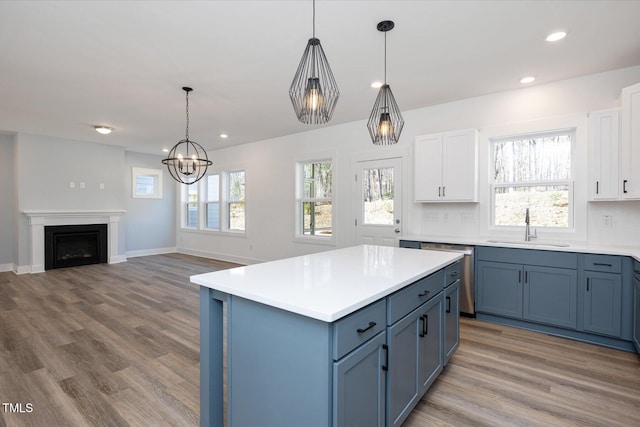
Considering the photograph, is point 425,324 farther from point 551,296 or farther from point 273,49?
point 273,49

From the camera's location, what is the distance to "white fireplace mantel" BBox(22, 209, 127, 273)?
5949mm

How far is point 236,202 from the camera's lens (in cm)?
711

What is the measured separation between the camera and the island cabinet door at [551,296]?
2996mm

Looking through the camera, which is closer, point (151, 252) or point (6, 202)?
point (6, 202)

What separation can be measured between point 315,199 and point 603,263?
395 cm

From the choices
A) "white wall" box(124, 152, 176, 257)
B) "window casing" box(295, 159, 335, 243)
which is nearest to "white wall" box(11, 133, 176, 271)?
"white wall" box(124, 152, 176, 257)

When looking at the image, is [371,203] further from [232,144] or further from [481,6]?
[232,144]

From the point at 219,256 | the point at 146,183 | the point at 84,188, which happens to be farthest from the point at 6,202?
the point at 219,256

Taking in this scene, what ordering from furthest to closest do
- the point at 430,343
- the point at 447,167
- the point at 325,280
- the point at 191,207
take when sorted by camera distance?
the point at 191,207 → the point at 447,167 → the point at 430,343 → the point at 325,280

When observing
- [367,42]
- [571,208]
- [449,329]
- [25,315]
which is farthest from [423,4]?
[25,315]

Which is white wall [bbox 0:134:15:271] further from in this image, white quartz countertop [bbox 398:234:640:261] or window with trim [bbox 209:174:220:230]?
white quartz countertop [bbox 398:234:640:261]

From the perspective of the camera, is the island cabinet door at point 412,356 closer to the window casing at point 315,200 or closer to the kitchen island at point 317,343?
the kitchen island at point 317,343

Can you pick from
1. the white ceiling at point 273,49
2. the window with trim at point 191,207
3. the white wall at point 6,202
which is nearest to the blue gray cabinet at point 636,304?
the white ceiling at point 273,49

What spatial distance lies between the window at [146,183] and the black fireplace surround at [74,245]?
46.9 inches
